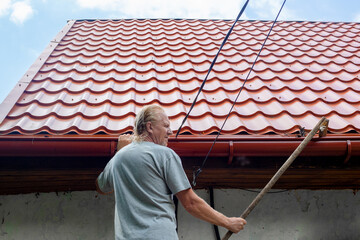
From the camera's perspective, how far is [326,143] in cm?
246

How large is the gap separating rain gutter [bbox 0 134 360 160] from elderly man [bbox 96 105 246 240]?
59 cm

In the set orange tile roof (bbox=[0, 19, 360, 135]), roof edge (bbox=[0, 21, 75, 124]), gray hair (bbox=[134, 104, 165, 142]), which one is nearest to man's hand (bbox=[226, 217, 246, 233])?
gray hair (bbox=[134, 104, 165, 142])

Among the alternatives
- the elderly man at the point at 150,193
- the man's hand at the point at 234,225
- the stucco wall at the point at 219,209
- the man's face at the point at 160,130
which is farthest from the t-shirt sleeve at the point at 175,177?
the stucco wall at the point at 219,209

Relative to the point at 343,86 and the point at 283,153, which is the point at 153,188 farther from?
the point at 343,86

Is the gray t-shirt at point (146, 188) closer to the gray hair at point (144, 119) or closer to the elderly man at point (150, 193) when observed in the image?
the elderly man at point (150, 193)

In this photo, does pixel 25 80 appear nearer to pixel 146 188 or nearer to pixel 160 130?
pixel 160 130

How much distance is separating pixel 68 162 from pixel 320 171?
2.17 m

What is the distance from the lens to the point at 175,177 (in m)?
1.69

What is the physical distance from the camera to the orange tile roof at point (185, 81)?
2.74 m

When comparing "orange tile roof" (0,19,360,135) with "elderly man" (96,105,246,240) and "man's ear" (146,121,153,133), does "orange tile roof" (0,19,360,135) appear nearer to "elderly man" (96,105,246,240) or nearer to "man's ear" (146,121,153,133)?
"man's ear" (146,121,153,133)

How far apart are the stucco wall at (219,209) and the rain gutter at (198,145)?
0.66 m

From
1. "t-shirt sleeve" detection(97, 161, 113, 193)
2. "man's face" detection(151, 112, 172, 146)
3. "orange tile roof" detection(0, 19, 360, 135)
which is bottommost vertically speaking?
"t-shirt sleeve" detection(97, 161, 113, 193)

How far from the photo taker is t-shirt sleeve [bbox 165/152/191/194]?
168 cm

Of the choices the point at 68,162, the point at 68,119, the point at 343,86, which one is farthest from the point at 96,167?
the point at 343,86
